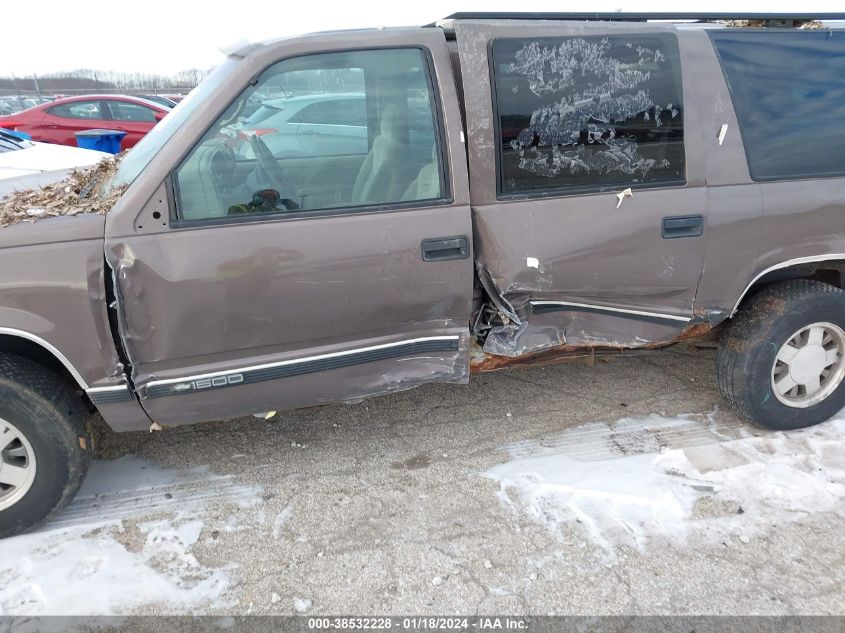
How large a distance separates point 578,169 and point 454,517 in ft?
5.41

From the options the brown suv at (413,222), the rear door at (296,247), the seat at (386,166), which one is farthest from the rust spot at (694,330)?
the seat at (386,166)

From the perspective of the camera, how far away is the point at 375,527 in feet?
9.23

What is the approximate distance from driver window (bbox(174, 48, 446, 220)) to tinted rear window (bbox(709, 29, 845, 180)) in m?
1.48

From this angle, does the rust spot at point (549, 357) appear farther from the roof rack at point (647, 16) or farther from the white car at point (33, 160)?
the white car at point (33, 160)

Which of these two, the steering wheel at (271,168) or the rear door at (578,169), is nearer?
the steering wheel at (271,168)

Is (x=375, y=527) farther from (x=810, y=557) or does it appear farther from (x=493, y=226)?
(x=810, y=557)

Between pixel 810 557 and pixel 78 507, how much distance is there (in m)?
3.20

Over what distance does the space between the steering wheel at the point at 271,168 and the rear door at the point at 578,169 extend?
80 cm

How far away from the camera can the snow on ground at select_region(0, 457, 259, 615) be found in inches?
96.3

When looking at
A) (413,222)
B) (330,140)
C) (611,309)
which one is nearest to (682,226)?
(611,309)

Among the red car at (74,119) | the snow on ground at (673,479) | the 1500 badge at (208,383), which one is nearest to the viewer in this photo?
the 1500 badge at (208,383)

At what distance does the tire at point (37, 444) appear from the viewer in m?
2.59

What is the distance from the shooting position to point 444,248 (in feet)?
9.00

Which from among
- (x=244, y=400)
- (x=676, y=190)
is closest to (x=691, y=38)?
(x=676, y=190)
